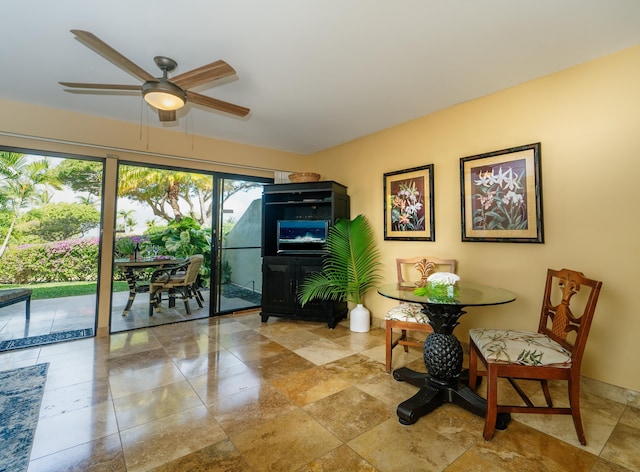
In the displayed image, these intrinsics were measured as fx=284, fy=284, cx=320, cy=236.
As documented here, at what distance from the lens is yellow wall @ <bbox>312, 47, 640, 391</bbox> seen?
2012 millimetres

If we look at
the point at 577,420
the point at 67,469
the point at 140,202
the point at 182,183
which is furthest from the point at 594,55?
the point at 140,202

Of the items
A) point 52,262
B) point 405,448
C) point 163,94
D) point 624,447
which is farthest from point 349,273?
point 52,262

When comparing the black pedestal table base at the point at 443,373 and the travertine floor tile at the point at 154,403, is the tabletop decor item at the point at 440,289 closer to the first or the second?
the black pedestal table base at the point at 443,373

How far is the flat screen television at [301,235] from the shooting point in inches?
157

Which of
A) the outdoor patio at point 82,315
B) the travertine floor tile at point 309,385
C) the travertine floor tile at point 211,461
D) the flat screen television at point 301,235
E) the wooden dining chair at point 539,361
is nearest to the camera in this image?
the travertine floor tile at point 211,461

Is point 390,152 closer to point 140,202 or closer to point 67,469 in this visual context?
point 140,202

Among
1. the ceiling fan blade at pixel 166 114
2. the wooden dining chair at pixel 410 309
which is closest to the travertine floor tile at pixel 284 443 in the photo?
the wooden dining chair at pixel 410 309


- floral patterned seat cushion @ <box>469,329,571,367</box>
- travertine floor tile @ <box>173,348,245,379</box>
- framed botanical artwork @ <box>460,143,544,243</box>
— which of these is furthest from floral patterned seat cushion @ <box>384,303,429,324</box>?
travertine floor tile @ <box>173,348,245,379</box>

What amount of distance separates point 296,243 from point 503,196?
8.42 ft

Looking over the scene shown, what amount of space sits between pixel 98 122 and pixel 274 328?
3182mm

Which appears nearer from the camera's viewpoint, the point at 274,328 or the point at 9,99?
the point at 9,99

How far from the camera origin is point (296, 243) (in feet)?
13.5

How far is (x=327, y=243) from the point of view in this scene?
382 cm

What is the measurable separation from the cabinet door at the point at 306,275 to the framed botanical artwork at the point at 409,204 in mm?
982
